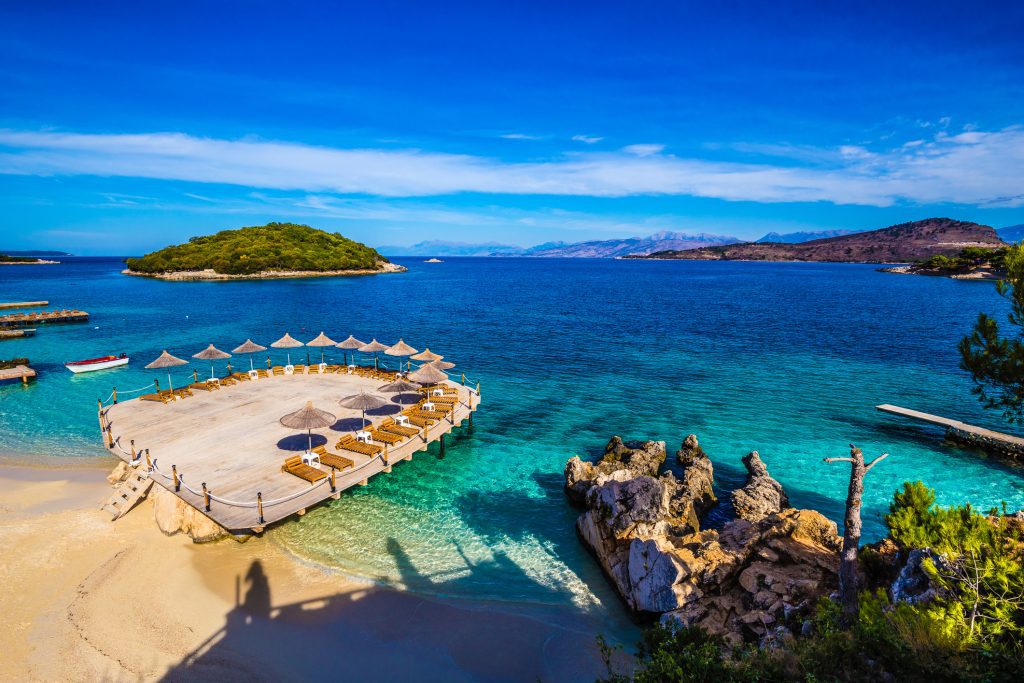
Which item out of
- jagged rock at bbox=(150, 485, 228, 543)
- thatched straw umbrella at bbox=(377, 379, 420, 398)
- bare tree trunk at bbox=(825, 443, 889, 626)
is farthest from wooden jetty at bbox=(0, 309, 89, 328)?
bare tree trunk at bbox=(825, 443, 889, 626)

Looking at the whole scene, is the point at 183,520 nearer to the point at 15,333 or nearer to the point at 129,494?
the point at 129,494

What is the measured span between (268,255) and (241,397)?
508 ft

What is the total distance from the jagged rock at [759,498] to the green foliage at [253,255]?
548 feet

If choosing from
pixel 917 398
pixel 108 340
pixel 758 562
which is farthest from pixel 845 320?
pixel 108 340

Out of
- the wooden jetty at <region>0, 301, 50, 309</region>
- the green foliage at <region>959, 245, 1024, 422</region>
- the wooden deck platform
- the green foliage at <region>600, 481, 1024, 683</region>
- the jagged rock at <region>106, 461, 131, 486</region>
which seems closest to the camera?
the green foliage at <region>600, 481, 1024, 683</region>

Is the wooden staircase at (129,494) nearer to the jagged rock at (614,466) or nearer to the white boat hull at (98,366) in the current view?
the jagged rock at (614,466)

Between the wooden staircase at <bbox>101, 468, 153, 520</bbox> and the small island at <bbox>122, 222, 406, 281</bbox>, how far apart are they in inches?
6012

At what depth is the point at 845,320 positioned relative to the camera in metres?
74.1

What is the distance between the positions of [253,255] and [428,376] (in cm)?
16158

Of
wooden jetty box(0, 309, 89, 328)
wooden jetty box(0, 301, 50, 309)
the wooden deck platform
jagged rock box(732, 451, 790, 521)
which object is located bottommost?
jagged rock box(732, 451, 790, 521)

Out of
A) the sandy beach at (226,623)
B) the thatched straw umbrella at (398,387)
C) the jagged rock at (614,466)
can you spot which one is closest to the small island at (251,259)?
the thatched straw umbrella at (398,387)

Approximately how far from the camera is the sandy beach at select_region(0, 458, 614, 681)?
13.3m

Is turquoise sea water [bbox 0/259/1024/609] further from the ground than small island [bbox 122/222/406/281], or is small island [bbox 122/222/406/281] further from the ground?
small island [bbox 122/222/406/281]

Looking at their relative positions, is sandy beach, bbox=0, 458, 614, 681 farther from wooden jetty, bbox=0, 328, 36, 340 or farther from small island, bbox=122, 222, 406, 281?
small island, bbox=122, 222, 406, 281
